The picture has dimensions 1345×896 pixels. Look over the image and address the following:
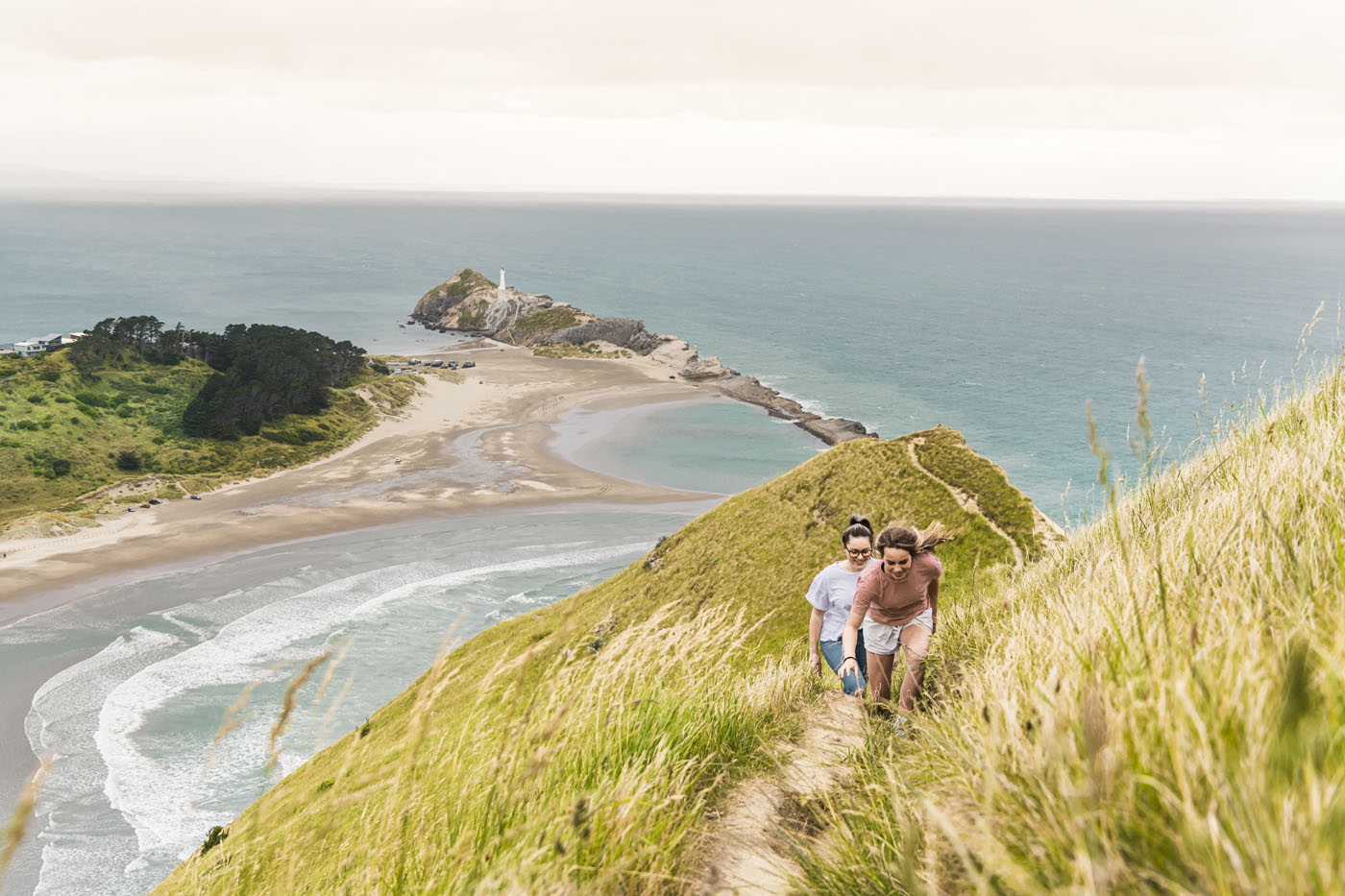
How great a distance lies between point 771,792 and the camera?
4461 millimetres

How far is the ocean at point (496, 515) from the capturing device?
2755 cm

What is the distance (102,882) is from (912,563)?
88.7 ft

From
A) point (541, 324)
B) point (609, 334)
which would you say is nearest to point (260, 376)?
point (609, 334)

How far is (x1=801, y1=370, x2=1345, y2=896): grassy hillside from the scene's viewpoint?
1.61 m

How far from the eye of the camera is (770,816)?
4.11 metres

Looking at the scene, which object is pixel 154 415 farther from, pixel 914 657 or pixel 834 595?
pixel 914 657

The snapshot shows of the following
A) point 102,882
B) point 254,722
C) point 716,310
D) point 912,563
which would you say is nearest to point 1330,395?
point 912,563

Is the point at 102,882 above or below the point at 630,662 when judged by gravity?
below

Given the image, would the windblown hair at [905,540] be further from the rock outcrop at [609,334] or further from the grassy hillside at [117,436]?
the rock outcrop at [609,334]

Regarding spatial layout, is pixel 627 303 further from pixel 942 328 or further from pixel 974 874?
pixel 974 874

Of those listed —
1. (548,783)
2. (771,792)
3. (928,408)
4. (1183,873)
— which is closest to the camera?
(1183,873)

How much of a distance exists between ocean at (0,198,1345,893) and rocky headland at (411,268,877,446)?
3511mm

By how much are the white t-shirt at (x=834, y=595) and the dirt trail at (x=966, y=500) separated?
10689mm

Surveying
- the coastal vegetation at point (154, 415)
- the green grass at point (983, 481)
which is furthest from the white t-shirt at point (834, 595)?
the coastal vegetation at point (154, 415)
